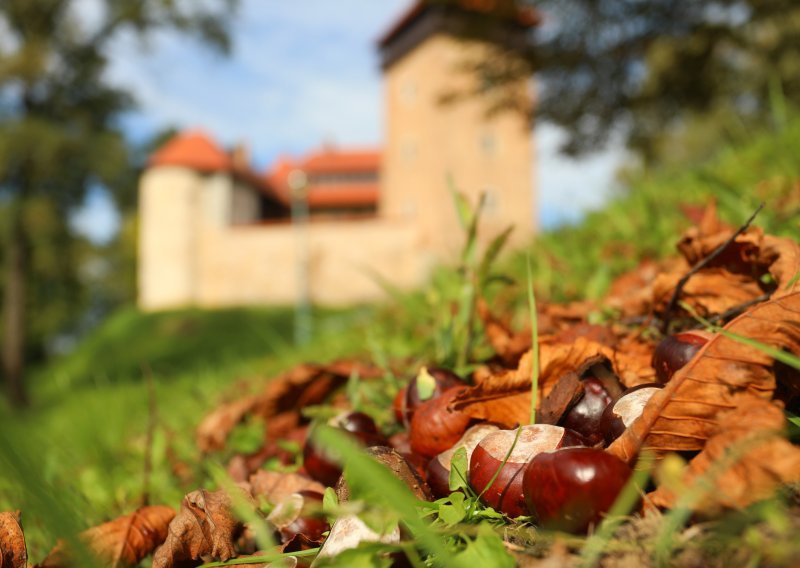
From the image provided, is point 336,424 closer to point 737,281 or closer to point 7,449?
point 7,449

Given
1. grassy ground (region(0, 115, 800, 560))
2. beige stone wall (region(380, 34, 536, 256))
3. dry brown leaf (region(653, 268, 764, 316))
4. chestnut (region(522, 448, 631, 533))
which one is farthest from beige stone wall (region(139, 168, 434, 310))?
chestnut (region(522, 448, 631, 533))

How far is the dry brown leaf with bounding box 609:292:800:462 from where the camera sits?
0.71 m

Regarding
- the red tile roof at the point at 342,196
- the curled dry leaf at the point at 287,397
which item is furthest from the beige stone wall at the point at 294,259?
the curled dry leaf at the point at 287,397

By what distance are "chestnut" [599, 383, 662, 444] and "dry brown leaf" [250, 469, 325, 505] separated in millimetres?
438

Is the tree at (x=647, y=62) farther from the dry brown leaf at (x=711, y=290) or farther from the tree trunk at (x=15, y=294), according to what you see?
the tree trunk at (x=15, y=294)

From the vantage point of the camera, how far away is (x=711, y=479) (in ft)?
1.83

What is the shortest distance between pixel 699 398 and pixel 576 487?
0.66ft

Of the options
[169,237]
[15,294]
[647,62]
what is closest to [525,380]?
[647,62]

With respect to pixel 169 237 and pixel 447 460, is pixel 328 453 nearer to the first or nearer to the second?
pixel 447 460

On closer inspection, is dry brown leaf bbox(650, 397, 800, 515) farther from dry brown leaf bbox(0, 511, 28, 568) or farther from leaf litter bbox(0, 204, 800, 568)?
dry brown leaf bbox(0, 511, 28, 568)

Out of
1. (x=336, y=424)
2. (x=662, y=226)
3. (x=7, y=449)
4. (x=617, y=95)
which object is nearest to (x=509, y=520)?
(x=336, y=424)

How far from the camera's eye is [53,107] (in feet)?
50.8

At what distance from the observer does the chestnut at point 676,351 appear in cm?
84

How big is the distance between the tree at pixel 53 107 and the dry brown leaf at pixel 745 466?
620 inches
